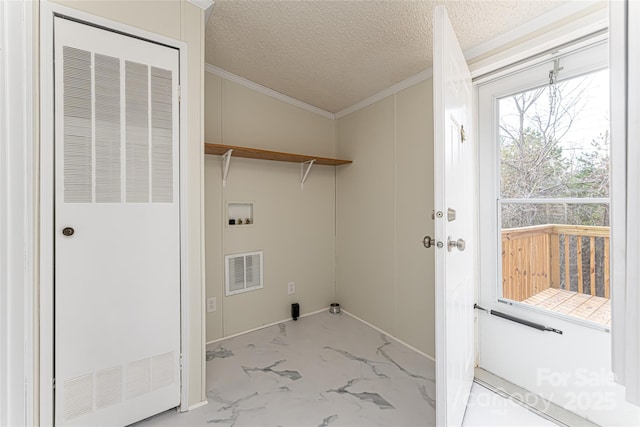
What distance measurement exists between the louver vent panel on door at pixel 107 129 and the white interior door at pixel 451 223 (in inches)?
58.4

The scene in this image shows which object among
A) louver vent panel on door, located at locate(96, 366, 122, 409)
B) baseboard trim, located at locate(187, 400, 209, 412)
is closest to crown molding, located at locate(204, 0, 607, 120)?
louver vent panel on door, located at locate(96, 366, 122, 409)

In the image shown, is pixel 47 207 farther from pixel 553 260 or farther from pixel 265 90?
pixel 553 260

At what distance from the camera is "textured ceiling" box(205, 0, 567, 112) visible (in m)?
1.51

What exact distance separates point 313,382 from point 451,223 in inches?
51.5

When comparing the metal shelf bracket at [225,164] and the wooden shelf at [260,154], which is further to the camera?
the metal shelf bracket at [225,164]

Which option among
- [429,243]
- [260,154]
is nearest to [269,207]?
[260,154]

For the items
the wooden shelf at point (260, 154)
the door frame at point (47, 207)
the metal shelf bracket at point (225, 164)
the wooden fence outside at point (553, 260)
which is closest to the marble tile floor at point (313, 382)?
the door frame at point (47, 207)

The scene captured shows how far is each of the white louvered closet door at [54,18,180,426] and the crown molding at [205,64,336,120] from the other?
0.81 m

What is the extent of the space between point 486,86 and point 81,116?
7.48ft

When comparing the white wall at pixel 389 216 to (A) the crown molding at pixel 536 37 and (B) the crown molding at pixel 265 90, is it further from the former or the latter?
(A) the crown molding at pixel 536 37

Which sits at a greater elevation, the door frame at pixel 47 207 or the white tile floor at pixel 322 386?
the door frame at pixel 47 207

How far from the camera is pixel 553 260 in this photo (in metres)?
1.60

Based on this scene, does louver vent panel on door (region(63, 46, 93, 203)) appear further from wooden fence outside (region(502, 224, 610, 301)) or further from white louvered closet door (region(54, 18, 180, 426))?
wooden fence outside (region(502, 224, 610, 301))

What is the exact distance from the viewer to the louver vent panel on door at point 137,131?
4.55 ft
